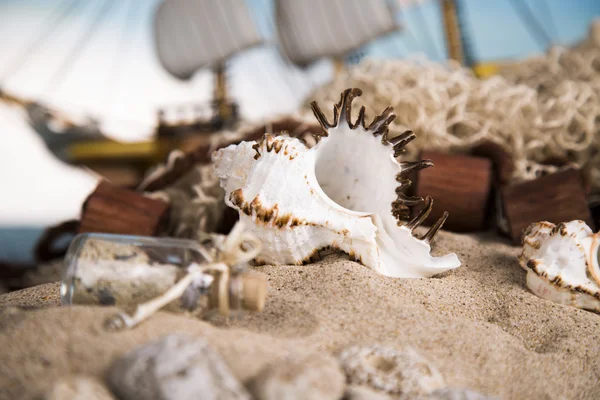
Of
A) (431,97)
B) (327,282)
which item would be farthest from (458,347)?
(431,97)

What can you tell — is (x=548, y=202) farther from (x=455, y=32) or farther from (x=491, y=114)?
(x=455, y=32)

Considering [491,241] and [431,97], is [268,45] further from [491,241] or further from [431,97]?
[491,241]

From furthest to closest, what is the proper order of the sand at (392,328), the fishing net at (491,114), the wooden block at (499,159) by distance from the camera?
1. the fishing net at (491,114)
2. the wooden block at (499,159)
3. the sand at (392,328)

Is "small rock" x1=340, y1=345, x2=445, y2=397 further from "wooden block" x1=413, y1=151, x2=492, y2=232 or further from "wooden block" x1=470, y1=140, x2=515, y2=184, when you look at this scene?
"wooden block" x1=470, y1=140, x2=515, y2=184

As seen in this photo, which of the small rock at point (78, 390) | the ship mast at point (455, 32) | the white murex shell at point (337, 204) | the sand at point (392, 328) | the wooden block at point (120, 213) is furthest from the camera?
the ship mast at point (455, 32)

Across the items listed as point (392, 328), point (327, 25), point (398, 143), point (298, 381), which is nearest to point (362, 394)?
point (298, 381)

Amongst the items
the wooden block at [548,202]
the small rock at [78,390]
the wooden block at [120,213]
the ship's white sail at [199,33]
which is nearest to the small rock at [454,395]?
the small rock at [78,390]

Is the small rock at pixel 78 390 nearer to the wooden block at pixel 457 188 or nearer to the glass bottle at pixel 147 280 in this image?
the glass bottle at pixel 147 280
